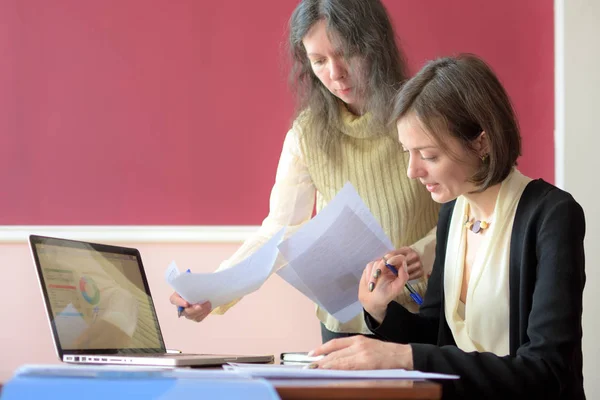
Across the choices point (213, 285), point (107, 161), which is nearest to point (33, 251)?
point (213, 285)

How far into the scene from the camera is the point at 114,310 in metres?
1.53

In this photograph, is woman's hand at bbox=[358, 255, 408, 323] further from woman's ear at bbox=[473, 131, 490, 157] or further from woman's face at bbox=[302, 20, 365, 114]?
→ woman's face at bbox=[302, 20, 365, 114]

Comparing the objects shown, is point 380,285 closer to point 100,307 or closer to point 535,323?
point 535,323

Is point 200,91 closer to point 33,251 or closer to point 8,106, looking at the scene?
point 8,106

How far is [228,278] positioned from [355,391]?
2.34ft

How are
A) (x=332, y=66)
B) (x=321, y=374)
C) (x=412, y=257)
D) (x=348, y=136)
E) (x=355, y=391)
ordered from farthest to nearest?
1. (x=348, y=136)
2. (x=332, y=66)
3. (x=412, y=257)
4. (x=321, y=374)
5. (x=355, y=391)

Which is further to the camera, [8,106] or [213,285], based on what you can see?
[8,106]

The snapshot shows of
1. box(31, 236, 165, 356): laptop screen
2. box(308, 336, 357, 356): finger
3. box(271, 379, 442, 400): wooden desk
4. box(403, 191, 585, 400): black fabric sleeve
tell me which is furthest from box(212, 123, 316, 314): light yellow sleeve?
box(271, 379, 442, 400): wooden desk

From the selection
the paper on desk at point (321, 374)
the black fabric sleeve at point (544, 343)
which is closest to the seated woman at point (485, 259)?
the black fabric sleeve at point (544, 343)

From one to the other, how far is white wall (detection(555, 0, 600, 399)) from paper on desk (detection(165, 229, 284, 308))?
4.27 feet

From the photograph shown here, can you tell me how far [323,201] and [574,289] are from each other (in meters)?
0.84

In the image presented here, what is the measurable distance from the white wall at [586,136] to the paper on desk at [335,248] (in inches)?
43.7

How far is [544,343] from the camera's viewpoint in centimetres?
124

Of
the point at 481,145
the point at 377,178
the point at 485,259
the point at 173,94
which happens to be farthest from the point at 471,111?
the point at 173,94
